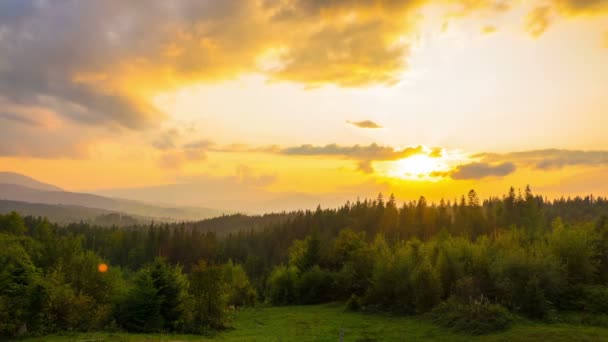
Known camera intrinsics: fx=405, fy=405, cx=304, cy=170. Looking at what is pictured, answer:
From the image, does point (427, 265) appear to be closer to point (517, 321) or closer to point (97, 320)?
point (517, 321)

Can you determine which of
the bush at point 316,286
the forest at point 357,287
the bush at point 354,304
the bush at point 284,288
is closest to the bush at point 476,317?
the forest at point 357,287

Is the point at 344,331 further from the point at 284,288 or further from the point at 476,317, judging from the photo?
the point at 284,288

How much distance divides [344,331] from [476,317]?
11.7 metres

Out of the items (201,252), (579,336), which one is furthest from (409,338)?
(201,252)

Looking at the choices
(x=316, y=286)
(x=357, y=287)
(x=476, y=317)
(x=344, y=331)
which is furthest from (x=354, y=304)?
(x=476, y=317)

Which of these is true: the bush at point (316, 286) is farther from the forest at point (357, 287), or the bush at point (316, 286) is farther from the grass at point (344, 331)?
the grass at point (344, 331)

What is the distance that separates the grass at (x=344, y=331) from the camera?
29.6 meters

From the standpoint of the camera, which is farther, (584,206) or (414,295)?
(584,206)

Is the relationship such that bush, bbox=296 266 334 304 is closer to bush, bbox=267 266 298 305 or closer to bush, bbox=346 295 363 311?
bush, bbox=267 266 298 305

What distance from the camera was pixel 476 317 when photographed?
116ft

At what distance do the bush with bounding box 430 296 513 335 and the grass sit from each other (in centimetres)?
104

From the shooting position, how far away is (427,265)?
4612 cm

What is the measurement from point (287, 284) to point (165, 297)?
32139 millimetres

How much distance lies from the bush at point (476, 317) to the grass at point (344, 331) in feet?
3.40
